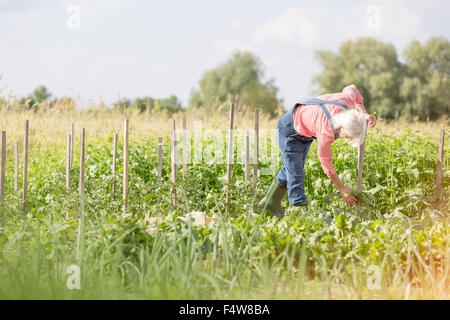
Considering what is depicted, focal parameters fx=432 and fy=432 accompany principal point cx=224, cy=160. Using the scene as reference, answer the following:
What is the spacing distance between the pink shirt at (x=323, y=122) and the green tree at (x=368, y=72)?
20.7 m

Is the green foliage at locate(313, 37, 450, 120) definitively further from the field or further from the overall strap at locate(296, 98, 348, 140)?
the overall strap at locate(296, 98, 348, 140)

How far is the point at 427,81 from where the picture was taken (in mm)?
25594

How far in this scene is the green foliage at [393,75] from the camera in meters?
24.1

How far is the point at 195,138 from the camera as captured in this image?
5359mm

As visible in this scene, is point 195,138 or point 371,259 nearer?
point 371,259

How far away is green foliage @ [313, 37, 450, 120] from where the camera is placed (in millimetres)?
24094

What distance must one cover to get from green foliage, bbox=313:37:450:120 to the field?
65.6ft

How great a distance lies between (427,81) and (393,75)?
90.9 inches

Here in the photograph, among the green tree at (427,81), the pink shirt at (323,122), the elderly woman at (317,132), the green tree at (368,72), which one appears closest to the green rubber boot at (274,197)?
the elderly woman at (317,132)

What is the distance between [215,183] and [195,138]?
871 millimetres

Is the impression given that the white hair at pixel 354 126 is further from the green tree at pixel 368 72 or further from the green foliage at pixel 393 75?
the green foliage at pixel 393 75
